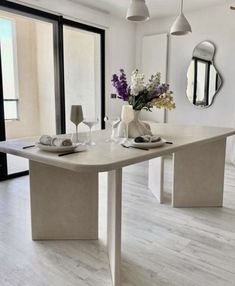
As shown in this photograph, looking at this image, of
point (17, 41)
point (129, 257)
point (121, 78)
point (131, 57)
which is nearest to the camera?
point (129, 257)

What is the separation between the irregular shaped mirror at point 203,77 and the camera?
448 centimetres

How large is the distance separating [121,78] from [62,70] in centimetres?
223

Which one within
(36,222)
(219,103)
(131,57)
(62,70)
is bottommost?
(36,222)

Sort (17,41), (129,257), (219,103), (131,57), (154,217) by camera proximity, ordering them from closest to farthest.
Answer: (129,257) → (154,217) → (219,103) → (131,57) → (17,41)

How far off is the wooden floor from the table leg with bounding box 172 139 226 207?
0.11m

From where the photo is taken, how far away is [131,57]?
5.36 m

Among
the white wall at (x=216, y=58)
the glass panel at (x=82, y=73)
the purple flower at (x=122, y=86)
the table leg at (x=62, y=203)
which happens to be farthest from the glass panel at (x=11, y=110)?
the purple flower at (x=122, y=86)

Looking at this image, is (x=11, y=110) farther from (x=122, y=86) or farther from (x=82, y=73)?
(x=122, y=86)

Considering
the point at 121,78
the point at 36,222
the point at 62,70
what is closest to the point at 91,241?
the point at 36,222

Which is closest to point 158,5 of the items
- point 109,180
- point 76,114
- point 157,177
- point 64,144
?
point 157,177

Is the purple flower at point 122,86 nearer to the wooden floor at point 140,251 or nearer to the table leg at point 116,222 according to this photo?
the table leg at point 116,222

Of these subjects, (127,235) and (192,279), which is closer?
(192,279)

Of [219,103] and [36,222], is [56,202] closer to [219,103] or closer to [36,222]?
[36,222]

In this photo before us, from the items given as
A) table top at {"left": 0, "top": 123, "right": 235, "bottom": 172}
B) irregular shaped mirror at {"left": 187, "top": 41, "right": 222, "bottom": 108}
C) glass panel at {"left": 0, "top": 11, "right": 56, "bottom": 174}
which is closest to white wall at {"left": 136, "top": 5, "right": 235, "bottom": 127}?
irregular shaped mirror at {"left": 187, "top": 41, "right": 222, "bottom": 108}
